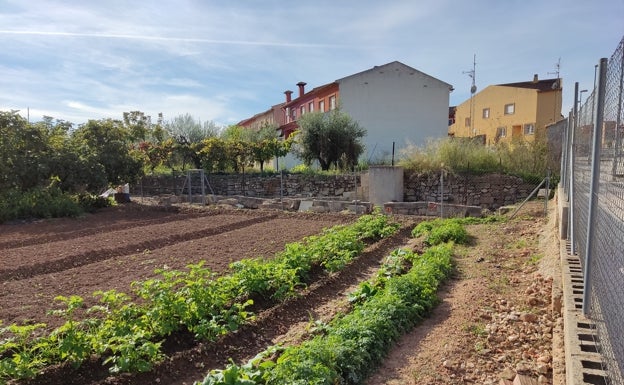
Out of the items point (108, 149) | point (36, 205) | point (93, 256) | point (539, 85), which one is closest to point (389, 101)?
point (108, 149)

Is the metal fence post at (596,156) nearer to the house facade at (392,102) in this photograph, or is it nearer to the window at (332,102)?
the house facade at (392,102)

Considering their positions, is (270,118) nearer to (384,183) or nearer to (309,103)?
(309,103)

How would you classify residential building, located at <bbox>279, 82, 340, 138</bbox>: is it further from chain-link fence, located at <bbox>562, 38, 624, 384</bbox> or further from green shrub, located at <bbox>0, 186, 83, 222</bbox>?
chain-link fence, located at <bbox>562, 38, 624, 384</bbox>

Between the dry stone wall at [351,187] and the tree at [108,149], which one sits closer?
the dry stone wall at [351,187]

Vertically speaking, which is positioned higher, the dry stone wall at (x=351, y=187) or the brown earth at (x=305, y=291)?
the dry stone wall at (x=351, y=187)

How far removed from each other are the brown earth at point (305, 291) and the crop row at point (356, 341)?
0.58 feet

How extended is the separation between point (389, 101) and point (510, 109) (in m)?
15.8

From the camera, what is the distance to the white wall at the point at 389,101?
28.2 metres

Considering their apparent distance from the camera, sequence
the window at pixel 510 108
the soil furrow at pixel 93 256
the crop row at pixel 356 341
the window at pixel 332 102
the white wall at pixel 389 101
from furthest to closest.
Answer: the window at pixel 510 108 → the window at pixel 332 102 → the white wall at pixel 389 101 → the soil furrow at pixel 93 256 → the crop row at pixel 356 341

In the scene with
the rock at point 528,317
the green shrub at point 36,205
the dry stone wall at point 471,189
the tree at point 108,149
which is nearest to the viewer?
the rock at point 528,317

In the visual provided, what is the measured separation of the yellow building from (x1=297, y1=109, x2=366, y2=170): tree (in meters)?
15.2

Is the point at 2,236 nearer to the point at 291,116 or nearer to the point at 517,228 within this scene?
the point at 517,228

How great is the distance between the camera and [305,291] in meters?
5.99

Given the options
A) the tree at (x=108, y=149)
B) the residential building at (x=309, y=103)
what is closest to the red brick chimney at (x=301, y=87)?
the residential building at (x=309, y=103)
